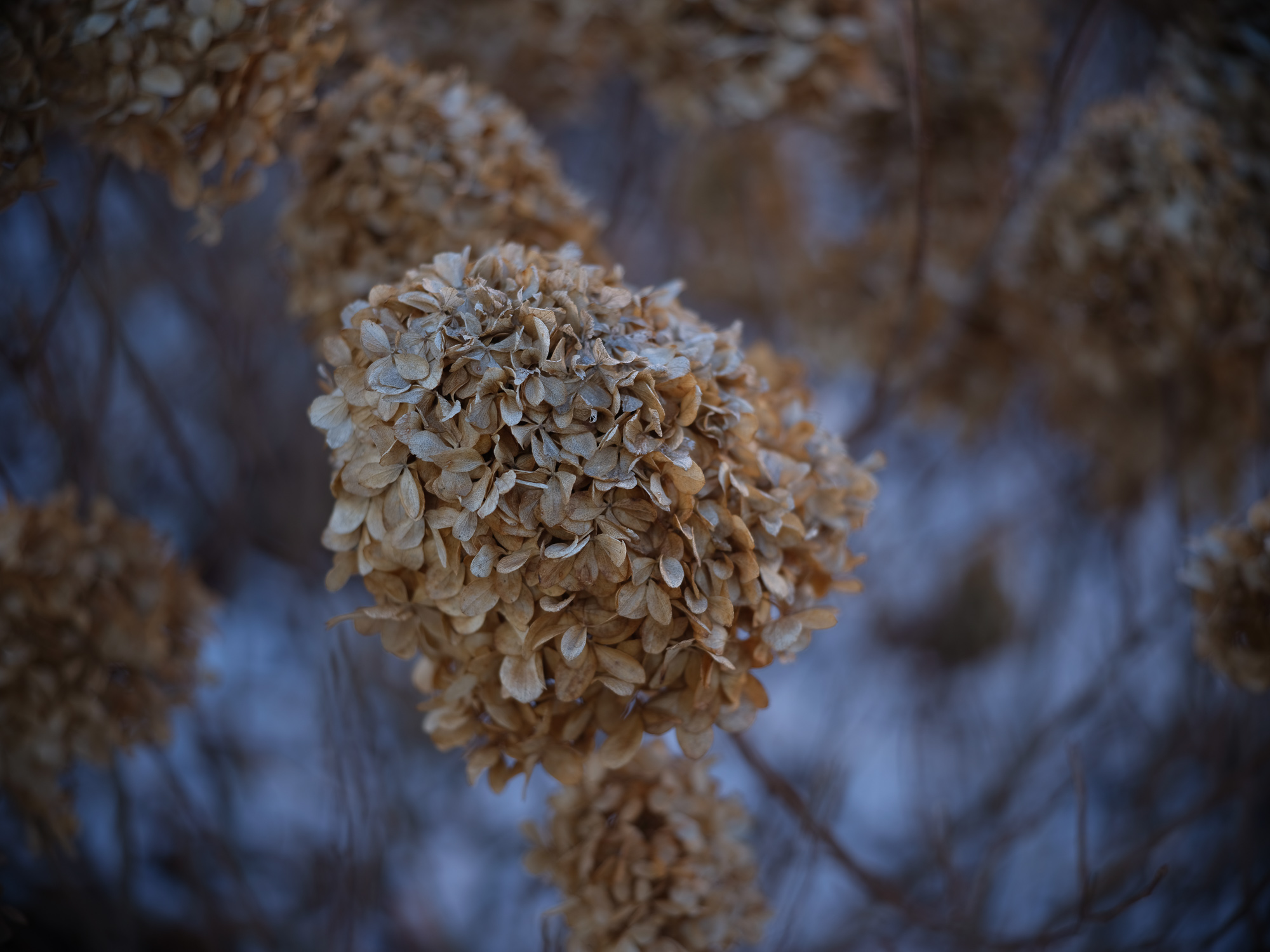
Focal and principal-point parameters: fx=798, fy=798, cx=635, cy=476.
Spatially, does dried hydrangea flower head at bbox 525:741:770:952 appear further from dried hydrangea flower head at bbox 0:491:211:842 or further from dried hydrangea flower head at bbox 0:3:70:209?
dried hydrangea flower head at bbox 0:3:70:209

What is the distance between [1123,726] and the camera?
5.05 feet

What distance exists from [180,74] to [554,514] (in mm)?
481

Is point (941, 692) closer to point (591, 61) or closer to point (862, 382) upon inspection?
point (862, 382)

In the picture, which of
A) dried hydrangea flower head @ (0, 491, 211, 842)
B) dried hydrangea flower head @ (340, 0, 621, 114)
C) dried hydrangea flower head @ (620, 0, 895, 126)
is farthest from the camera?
dried hydrangea flower head @ (340, 0, 621, 114)

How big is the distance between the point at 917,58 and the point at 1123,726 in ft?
4.41

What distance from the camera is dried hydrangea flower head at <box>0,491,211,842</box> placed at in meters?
0.72

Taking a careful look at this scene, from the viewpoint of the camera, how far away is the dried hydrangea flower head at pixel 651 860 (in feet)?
1.91

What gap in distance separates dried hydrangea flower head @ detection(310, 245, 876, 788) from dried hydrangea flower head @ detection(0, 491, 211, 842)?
40cm

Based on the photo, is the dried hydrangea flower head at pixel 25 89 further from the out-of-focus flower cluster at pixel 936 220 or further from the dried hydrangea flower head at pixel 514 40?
the out-of-focus flower cluster at pixel 936 220

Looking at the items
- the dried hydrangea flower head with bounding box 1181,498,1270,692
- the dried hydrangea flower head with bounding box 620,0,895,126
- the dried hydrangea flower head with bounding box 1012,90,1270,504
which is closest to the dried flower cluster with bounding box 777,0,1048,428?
the dried hydrangea flower head with bounding box 1012,90,1270,504

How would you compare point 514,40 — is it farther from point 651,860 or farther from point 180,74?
point 651,860

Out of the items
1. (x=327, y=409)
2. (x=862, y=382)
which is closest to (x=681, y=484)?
(x=327, y=409)

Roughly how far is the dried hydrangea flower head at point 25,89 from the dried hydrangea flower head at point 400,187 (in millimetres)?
184

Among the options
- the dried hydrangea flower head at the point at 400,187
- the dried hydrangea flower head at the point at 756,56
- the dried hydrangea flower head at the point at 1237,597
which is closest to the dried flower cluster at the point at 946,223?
the dried hydrangea flower head at the point at 756,56
